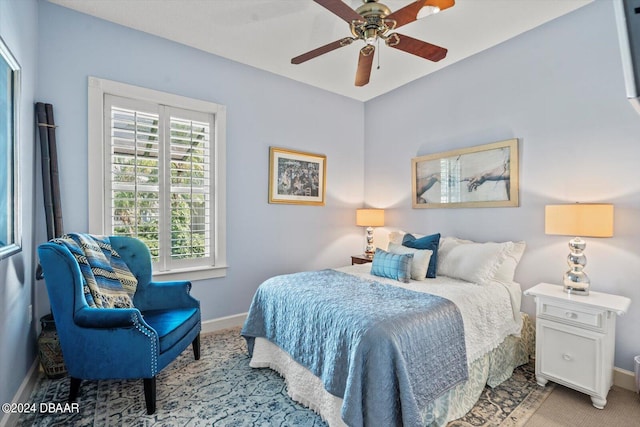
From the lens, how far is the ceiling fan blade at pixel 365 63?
224cm

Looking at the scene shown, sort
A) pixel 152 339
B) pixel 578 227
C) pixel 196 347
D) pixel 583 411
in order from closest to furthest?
1. pixel 152 339
2. pixel 583 411
3. pixel 578 227
4. pixel 196 347

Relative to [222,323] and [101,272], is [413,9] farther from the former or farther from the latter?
[222,323]

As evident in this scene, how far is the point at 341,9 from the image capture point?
1.82 m

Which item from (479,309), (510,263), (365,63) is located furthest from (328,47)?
(510,263)

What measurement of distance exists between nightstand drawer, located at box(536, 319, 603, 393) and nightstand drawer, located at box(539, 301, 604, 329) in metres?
0.05

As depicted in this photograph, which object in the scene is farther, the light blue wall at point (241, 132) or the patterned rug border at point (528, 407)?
the light blue wall at point (241, 132)

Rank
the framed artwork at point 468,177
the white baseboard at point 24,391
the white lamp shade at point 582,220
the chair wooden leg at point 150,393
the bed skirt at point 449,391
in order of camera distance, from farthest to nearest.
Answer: the framed artwork at point 468,177 < the white lamp shade at point 582,220 < the chair wooden leg at point 150,393 < the bed skirt at point 449,391 < the white baseboard at point 24,391

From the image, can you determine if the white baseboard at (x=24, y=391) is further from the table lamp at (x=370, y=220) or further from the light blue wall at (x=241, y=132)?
the table lamp at (x=370, y=220)

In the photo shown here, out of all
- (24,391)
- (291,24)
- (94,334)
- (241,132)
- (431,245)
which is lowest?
(24,391)

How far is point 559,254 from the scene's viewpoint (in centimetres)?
267

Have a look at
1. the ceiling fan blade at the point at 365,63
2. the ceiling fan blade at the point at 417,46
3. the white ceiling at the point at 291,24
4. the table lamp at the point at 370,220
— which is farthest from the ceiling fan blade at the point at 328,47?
the table lamp at the point at 370,220

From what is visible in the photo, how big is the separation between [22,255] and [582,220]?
3908 mm

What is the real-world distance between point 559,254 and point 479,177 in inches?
39.1

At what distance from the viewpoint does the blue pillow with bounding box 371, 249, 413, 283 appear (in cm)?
270
